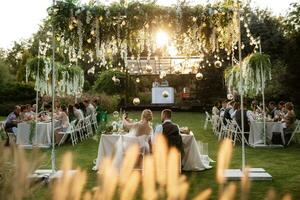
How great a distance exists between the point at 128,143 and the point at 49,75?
5302mm

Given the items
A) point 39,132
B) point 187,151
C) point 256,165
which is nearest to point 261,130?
point 256,165

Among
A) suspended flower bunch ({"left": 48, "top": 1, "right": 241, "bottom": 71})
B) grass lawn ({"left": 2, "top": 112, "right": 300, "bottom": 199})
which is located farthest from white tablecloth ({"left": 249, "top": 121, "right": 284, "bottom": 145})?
suspended flower bunch ({"left": 48, "top": 1, "right": 241, "bottom": 71})

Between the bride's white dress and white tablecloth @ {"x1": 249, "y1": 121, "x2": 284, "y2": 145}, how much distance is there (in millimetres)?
4381

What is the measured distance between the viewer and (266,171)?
26.7ft

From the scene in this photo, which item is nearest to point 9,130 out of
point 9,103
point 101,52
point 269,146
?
point 101,52

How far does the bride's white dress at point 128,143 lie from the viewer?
7.81m

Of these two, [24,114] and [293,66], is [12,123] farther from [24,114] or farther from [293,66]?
[293,66]

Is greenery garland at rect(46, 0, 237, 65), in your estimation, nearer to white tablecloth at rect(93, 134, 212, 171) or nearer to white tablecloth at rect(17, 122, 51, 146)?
white tablecloth at rect(93, 134, 212, 171)

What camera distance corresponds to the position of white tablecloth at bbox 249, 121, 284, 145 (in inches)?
458

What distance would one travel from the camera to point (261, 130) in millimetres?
A: 11633

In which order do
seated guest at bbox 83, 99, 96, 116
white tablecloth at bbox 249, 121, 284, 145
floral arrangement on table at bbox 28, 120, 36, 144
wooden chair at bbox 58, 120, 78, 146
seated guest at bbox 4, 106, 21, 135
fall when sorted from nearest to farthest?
floral arrangement on table at bbox 28, 120, 36, 144, white tablecloth at bbox 249, 121, 284, 145, seated guest at bbox 4, 106, 21, 135, wooden chair at bbox 58, 120, 78, 146, seated guest at bbox 83, 99, 96, 116

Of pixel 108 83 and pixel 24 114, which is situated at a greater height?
pixel 108 83

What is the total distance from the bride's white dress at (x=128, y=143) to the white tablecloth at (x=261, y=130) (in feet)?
14.4

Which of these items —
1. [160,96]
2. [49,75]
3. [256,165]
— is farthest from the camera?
[160,96]
